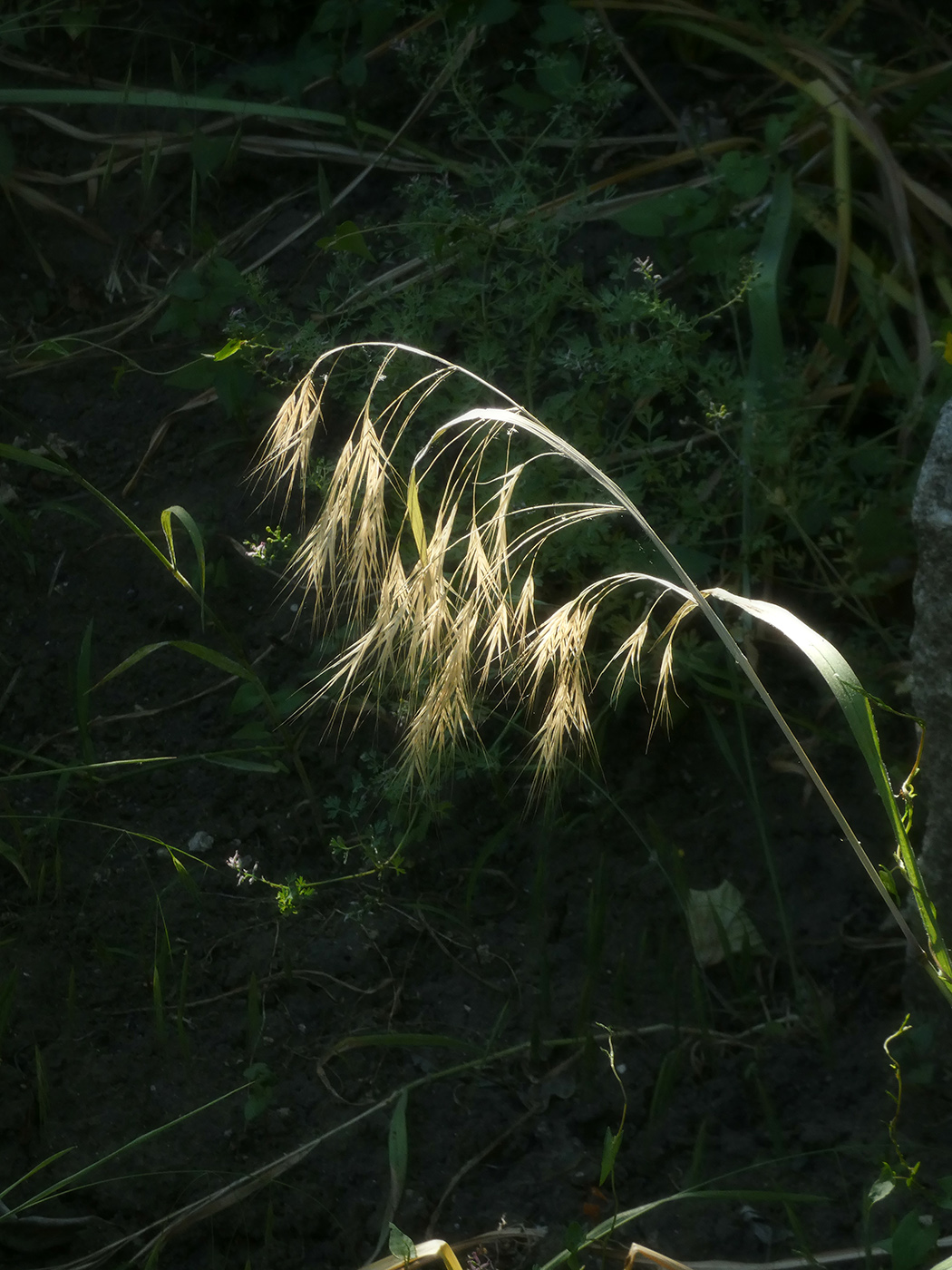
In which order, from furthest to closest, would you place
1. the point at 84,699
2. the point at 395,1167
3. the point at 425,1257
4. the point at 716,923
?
the point at 84,699 < the point at 716,923 < the point at 395,1167 < the point at 425,1257

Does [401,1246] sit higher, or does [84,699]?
[84,699]

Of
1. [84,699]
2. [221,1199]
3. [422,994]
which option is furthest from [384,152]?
[221,1199]

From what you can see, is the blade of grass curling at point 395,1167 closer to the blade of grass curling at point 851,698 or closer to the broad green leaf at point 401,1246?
the broad green leaf at point 401,1246

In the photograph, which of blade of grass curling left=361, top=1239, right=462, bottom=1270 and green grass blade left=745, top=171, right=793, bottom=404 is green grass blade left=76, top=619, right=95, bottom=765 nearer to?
blade of grass curling left=361, top=1239, right=462, bottom=1270

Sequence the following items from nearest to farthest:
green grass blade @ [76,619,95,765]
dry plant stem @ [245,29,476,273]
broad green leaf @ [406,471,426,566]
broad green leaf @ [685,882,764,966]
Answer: broad green leaf @ [406,471,426,566] < broad green leaf @ [685,882,764,966] < green grass blade @ [76,619,95,765] < dry plant stem @ [245,29,476,273]

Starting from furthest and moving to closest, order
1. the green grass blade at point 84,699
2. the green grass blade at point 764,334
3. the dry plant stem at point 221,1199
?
the green grass blade at point 764,334 < the green grass blade at point 84,699 < the dry plant stem at point 221,1199

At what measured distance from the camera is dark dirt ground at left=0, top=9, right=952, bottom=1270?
1709 millimetres

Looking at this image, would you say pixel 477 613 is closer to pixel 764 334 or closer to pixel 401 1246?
pixel 401 1246

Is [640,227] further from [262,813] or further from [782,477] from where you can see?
[262,813]

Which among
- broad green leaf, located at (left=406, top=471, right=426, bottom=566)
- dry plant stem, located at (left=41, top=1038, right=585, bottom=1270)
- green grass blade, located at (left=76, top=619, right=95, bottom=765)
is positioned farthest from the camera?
green grass blade, located at (left=76, top=619, right=95, bottom=765)

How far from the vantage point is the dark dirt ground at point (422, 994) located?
1709 millimetres

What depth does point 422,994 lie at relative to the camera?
6.41 ft

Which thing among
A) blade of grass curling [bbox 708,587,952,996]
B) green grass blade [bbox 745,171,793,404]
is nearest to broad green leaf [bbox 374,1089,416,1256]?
blade of grass curling [bbox 708,587,952,996]

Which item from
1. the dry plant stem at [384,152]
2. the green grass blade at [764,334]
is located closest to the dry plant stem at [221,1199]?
the green grass blade at [764,334]
